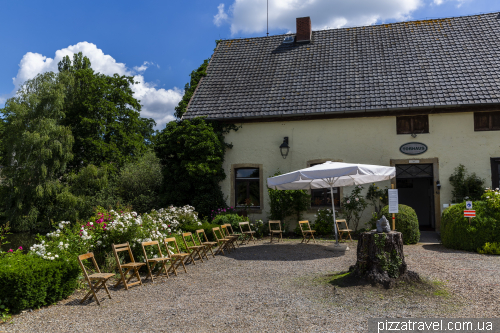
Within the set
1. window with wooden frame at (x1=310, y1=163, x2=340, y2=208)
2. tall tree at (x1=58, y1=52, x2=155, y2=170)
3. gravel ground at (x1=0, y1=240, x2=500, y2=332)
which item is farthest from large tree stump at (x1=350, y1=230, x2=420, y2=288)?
tall tree at (x1=58, y1=52, x2=155, y2=170)

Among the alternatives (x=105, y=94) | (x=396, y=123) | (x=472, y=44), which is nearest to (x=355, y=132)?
(x=396, y=123)

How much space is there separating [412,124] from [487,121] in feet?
7.07

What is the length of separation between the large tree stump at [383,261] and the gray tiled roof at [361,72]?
7.42m

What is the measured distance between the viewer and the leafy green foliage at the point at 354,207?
12.3 m

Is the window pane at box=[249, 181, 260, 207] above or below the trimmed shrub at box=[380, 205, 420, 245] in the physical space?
above

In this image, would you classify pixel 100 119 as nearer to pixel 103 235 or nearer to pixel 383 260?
pixel 103 235

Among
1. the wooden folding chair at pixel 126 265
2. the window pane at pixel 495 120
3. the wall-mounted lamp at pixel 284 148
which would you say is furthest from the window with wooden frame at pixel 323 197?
the wooden folding chair at pixel 126 265

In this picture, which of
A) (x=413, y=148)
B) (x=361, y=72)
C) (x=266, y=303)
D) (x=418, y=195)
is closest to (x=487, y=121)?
(x=413, y=148)

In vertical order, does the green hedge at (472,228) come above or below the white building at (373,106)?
below

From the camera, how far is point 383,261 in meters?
5.54

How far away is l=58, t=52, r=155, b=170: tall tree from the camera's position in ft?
77.1

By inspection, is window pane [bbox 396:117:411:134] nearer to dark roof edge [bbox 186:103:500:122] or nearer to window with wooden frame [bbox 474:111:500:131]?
dark roof edge [bbox 186:103:500:122]

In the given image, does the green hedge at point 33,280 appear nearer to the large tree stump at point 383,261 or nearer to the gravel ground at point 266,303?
the gravel ground at point 266,303

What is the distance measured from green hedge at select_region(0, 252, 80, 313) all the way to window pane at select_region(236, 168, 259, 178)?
8401mm
